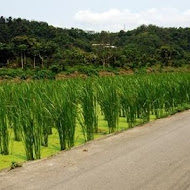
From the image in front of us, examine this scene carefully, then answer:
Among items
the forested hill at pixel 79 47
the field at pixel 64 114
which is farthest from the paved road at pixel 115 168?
the forested hill at pixel 79 47

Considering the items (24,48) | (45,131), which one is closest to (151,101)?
(45,131)

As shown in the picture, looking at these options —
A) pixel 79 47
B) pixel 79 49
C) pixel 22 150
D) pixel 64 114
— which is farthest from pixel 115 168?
pixel 79 47

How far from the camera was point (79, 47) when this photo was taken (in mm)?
48000

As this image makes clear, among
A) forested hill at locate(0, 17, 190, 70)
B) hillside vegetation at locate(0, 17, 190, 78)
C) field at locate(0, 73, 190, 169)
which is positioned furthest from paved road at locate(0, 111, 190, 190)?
forested hill at locate(0, 17, 190, 70)

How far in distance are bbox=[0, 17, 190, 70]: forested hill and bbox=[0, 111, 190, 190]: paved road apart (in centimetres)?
2354

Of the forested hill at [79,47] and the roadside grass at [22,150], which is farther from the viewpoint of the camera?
the forested hill at [79,47]

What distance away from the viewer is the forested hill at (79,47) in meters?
31.4

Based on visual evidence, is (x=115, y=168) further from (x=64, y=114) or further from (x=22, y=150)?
(x=22, y=150)

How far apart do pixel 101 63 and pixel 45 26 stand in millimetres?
14675

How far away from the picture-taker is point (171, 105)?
937 cm

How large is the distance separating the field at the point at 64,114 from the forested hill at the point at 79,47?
68.1ft

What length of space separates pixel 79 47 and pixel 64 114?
142 ft

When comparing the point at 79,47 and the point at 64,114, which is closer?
the point at 64,114

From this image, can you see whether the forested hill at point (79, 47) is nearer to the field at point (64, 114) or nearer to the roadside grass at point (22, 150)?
the field at point (64, 114)
